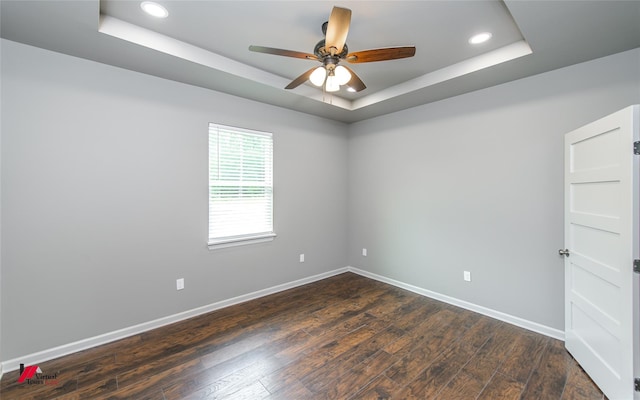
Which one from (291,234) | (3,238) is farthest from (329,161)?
(3,238)

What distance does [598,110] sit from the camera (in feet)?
8.16

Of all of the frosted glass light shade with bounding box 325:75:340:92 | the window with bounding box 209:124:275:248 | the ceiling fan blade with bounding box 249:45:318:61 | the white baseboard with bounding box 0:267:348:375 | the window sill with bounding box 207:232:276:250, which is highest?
the ceiling fan blade with bounding box 249:45:318:61

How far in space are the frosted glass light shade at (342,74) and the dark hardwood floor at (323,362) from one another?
2333mm

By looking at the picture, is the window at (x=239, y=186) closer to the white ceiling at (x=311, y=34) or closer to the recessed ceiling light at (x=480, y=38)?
the white ceiling at (x=311, y=34)

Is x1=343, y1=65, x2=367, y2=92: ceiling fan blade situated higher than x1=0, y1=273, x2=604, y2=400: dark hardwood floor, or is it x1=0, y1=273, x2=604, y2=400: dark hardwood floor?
x1=343, y1=65, x2=367, y2=92: ceiling fan blade

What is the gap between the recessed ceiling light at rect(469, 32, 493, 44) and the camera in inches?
93.4

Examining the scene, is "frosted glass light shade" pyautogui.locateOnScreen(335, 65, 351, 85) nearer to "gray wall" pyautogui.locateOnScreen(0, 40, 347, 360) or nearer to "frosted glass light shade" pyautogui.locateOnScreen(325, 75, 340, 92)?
"frosted glass light shade" pyautogui.locateOnScreen(325, 75, 340, 92)

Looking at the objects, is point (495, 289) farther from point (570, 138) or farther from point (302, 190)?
point (302, 190)

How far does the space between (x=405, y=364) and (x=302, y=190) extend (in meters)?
2.65

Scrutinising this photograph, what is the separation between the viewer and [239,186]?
3.53 metres

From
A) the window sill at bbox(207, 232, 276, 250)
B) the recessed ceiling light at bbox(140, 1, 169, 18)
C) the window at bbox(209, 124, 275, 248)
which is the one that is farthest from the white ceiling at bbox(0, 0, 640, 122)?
the window sill at bbox(207, 232, 276, 250)

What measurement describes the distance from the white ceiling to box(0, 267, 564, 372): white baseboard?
2.57 m

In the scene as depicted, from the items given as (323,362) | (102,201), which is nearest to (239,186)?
(102,201)

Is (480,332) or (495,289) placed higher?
(495,289)
